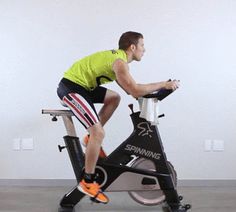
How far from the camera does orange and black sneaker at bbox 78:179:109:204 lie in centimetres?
297

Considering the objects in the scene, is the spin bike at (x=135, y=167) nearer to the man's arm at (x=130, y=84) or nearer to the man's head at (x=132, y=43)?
the man's arm at (x=130, y=84)

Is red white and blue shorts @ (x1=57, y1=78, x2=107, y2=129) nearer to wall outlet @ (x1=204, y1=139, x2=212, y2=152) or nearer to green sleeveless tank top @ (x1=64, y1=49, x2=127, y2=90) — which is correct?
green sleeveless tank top @ (x1=64, y1=49, x2=127, y2=90)

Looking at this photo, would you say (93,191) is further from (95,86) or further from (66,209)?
(95,86)

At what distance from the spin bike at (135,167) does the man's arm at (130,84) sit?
0.74ft

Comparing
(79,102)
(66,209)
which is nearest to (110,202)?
(66,209)

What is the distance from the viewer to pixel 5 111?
13.3ft

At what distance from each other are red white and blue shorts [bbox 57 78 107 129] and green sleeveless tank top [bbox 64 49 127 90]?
0.04m

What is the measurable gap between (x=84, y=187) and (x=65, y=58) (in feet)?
4.87

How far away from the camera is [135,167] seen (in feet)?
10.3

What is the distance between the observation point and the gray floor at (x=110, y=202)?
3299 mm

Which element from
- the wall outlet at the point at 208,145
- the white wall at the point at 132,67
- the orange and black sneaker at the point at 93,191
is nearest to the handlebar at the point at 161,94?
the orange and black sneaker at the point at 93,191

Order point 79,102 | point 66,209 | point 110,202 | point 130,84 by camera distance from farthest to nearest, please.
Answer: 1. point 110,202
2. point 66,209
3. point 79,102
4. point 130,84

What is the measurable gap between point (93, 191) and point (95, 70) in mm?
861

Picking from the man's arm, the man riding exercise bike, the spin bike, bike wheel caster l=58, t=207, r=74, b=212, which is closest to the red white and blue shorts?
the man riding exercise bike
